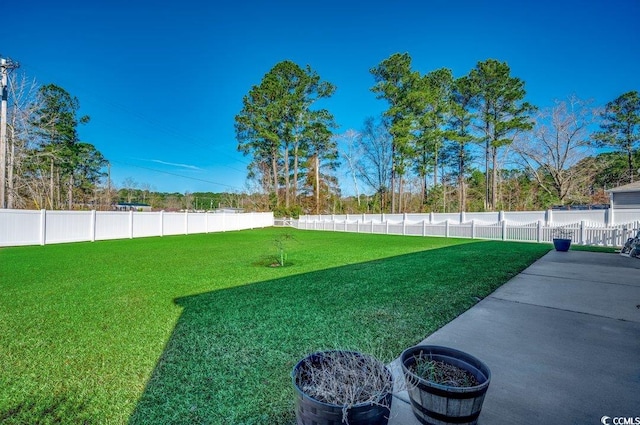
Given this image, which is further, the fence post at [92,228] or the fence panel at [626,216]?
the fence post at [92,228]

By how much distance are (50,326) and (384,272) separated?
14.9 ft

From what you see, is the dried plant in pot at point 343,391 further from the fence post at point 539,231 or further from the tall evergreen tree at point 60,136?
the tall evergreen tree at point 60,136

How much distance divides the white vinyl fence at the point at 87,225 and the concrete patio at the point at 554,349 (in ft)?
41.7

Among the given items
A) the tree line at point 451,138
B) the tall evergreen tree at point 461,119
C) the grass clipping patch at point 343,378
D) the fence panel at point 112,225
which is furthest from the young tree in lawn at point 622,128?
the fence panel at point 112,225

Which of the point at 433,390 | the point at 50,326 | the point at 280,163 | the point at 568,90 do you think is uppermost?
the point at 568,90

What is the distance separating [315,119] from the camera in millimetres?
25766

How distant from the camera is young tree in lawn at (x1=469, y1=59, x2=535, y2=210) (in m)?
18.6

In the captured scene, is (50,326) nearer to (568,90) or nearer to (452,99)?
(452,99)

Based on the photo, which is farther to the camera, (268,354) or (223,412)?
(268,354)

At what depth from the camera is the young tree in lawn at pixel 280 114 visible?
24.0 metres

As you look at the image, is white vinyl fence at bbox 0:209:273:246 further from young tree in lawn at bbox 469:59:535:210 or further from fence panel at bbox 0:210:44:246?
young tree in lawn at bbox 469:59:535:210

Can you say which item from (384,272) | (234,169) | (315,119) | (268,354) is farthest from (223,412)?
(234,169)

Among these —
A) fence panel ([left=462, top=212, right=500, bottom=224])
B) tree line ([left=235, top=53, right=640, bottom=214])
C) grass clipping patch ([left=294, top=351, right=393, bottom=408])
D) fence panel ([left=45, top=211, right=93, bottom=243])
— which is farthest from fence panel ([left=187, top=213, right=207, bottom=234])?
grass clipping patch ([left=294, top=351, right=393, bottom=408])

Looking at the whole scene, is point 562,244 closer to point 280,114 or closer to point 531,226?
point 531,226
